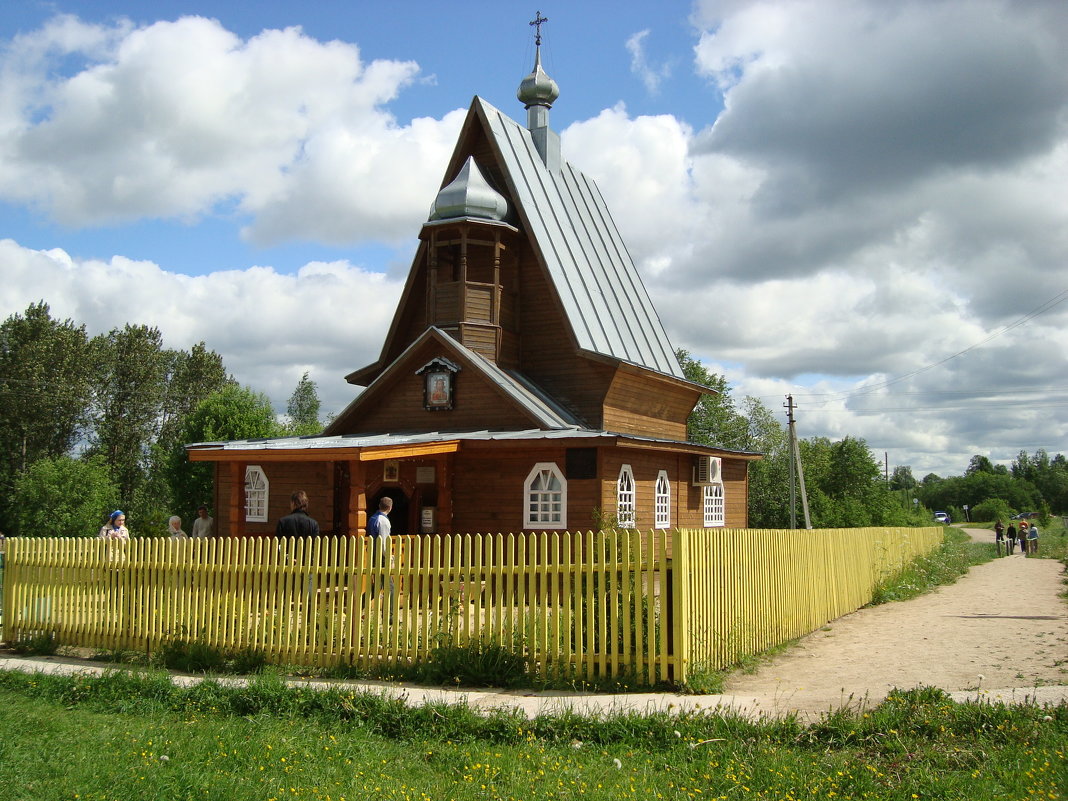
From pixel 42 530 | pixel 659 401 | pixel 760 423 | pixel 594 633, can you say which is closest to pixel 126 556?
pixel 594 633

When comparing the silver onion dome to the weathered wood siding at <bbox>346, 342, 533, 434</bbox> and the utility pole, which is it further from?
the utility pole

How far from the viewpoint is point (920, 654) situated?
34.9 ft

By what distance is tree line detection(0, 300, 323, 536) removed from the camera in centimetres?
4759

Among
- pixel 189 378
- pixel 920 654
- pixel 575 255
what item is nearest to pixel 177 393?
pixel 189 378

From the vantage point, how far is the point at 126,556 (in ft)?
36.7

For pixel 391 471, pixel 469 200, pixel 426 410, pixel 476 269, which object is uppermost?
pixel 469 200

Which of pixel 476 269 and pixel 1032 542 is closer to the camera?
pixel 476 269

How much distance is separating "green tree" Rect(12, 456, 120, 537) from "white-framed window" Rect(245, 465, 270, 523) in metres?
30.8

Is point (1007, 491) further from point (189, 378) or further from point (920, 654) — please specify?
point (920, 654)

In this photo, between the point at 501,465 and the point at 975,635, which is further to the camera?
the point at 501,465

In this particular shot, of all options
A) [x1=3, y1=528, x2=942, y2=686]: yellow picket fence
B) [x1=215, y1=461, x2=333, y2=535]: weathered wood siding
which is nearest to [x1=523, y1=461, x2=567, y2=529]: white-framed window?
[x1=215, y1=461, x2=333, y2=535]: weathered wood siding

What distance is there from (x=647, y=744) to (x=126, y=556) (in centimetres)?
724

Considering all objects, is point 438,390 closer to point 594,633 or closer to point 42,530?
point 594,633

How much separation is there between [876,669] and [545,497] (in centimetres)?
913
